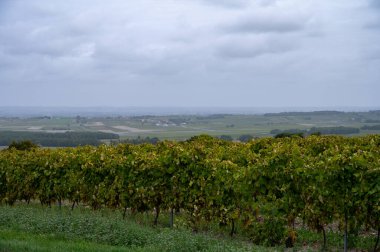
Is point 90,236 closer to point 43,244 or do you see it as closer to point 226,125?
point 43,244

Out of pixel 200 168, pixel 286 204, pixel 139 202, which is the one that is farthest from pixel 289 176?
pixel 139 202

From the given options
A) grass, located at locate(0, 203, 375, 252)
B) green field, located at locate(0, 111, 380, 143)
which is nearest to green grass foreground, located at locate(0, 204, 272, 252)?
grass, located at locate(0, 203, 375, 252)

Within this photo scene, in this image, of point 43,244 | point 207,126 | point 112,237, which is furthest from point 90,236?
point 207,126

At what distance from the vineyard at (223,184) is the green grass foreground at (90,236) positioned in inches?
30.6

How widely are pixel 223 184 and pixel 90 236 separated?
2.90 m

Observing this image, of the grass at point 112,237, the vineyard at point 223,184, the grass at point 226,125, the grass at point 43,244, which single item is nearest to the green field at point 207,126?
the grass at point 226,125

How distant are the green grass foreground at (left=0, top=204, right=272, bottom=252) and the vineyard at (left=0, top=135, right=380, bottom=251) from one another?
78cm

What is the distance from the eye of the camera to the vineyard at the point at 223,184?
809 centimetres

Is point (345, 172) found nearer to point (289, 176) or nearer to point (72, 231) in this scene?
point (289, 176)

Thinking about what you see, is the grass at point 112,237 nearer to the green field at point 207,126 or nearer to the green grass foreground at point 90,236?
the green grass foreground at point 90,236

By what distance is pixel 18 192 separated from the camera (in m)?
13.3

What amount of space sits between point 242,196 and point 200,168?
129 centimetres

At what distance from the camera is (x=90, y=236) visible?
8.75 metres

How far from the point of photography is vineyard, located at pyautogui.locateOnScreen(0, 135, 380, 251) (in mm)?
8086
